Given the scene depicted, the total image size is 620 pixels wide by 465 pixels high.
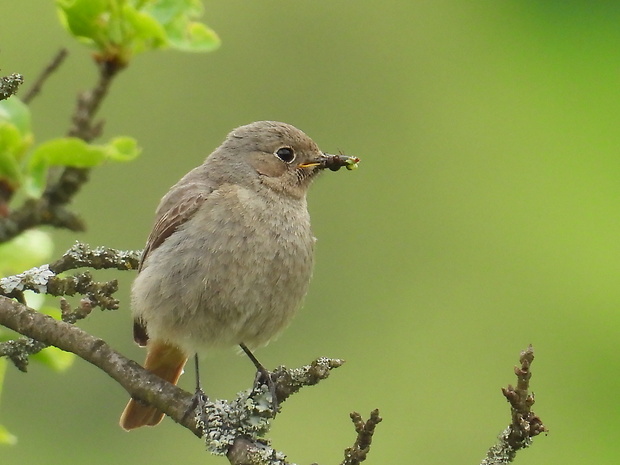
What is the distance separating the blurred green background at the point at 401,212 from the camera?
10.9 m

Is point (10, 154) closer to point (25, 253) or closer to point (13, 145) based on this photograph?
point (13, 145)

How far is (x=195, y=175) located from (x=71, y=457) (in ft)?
20.5

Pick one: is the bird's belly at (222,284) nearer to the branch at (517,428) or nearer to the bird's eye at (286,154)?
the bird's eye at (286,154)

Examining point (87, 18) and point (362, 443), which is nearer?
point (87, 18)

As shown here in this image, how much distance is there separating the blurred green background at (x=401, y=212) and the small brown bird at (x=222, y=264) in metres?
4.94

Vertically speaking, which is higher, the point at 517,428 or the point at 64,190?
the point at 517,428

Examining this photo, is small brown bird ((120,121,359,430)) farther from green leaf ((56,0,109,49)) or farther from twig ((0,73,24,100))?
green leaf ((56,0,109,49))

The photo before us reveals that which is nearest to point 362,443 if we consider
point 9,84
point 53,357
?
point 53,357

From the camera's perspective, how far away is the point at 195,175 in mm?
5438

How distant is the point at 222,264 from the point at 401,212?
908cm

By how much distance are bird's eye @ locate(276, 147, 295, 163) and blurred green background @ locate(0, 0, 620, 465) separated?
15.9ft

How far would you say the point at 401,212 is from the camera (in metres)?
13.6

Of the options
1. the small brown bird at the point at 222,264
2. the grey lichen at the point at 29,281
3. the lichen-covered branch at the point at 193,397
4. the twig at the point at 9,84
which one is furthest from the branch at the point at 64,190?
the small brown bird at the point at 222,264

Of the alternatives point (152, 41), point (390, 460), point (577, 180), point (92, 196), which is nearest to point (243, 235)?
point (152, 41)
